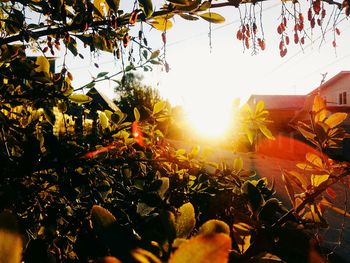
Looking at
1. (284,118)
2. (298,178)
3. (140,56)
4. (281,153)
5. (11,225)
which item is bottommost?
(281,153)

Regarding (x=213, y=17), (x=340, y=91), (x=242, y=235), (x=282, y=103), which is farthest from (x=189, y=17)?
(x=282, y=103)

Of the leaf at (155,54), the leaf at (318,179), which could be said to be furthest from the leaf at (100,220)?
the leaf at (155,54)

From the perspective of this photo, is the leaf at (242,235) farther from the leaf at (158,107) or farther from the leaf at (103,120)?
the leaf at (103,120)

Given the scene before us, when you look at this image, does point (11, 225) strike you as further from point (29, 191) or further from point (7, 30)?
point (7, 30)

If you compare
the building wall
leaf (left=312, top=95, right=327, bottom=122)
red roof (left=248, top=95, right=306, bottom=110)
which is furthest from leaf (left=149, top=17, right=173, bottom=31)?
red roof (left=248, top=95, right=306, bottom=110)

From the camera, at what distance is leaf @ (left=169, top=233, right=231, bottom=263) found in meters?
0.33

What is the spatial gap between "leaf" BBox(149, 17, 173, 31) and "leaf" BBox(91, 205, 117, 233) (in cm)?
153

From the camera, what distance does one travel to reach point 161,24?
1.91 m

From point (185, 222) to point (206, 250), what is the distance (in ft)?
0.91

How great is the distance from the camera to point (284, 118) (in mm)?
39844

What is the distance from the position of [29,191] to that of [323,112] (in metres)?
1.30

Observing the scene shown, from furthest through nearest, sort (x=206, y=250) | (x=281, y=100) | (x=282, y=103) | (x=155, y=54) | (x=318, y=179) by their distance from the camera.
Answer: (x=281, y=100), (x=282, y=103), (x=155, y=54), (x=318, y=179), (x=206, y=250)

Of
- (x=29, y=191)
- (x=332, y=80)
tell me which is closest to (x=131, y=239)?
(x=29, y=191)

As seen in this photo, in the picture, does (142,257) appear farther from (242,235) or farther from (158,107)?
(158,107)
